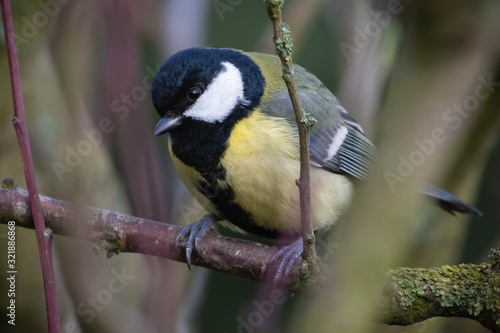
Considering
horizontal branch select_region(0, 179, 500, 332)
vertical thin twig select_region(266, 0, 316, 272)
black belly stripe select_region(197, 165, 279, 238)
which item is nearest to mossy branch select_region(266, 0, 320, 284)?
vertical thin twig select_region(266, 0, 316, 272)

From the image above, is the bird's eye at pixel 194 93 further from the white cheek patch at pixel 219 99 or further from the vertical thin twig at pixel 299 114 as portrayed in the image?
the vertical thin twig at pixel 299 114

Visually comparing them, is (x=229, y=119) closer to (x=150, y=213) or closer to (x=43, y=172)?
(x=43, y=172)

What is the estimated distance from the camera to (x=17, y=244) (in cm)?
128

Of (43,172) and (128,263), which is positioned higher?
(43,172)

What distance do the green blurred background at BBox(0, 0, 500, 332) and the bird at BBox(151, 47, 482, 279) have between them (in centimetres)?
7

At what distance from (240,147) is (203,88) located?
16 centimetres

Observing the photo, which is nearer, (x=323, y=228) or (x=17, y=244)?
(x=17, y=244)

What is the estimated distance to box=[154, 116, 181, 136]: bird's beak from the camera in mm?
1219

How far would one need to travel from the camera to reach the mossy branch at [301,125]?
2.00 ft

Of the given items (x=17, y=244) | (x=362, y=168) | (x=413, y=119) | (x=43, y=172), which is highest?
(x=413, y=119)

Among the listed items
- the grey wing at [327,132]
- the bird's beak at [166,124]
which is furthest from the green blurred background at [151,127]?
the grey wing at [327,132]

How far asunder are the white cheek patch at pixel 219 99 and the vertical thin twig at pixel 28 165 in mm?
654

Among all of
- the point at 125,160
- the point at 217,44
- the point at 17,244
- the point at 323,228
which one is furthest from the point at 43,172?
the point at 217,44

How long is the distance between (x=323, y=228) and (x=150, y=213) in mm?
925
